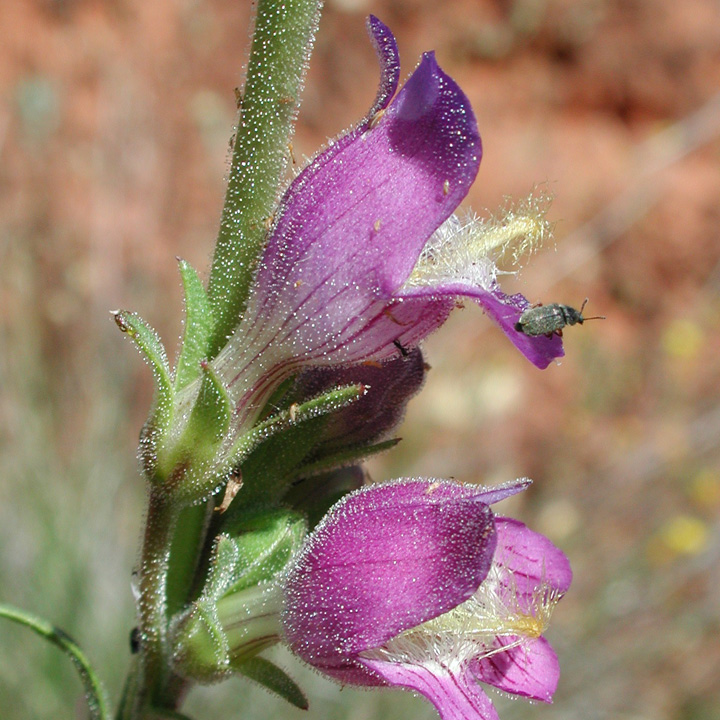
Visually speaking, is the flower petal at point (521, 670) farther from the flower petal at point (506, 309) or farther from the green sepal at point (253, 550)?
the flower petal at point (506, 309)

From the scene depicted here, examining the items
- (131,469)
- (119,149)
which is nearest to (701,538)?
(131,469)

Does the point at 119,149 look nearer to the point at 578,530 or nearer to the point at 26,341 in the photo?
the point at 26,341

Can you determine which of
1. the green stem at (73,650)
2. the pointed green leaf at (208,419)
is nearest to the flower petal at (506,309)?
the pointed green leaf at (208,419)

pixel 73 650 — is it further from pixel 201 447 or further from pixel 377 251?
pixel 377 251

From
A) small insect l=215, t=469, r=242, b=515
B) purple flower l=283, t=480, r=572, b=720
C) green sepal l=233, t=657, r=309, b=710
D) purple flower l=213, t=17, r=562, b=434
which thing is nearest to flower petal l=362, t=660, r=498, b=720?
purple flower l=283, t=480, r=572, b=720

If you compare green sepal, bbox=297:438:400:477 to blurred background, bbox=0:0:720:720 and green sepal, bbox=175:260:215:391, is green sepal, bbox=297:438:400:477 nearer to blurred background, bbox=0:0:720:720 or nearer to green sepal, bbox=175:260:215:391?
green sepal, bbox=175:260:215:391
